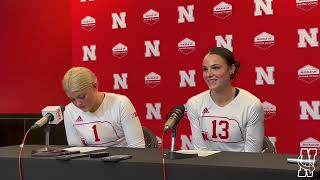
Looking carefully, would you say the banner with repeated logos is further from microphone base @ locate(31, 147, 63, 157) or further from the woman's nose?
microphone base @ locate(31, 147, 63, 157)

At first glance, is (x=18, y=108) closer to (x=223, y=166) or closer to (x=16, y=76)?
(x=16, y=76)

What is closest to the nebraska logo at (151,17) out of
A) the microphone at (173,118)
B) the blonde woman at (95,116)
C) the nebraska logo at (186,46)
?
the nebraska logo at (186,46)

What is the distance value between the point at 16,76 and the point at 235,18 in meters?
2.63

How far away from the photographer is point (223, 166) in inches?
79.4

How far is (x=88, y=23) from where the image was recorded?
5242 millimetres

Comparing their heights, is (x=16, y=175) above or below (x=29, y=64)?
below

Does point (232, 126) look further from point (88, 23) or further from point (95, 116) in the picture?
point (88, 23)

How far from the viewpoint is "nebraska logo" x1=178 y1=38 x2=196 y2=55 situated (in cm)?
469

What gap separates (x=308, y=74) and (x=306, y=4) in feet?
1.87

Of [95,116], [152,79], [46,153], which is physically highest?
[152,79]

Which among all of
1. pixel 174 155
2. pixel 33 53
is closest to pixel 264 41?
pixel 174 155

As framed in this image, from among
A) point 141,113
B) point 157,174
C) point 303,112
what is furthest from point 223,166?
point 141,113

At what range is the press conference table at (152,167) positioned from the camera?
1.95 metres

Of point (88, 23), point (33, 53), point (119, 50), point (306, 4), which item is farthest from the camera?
point (33, 53)
